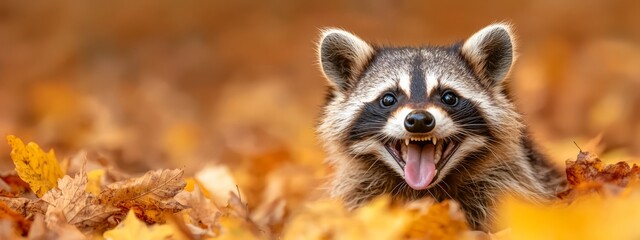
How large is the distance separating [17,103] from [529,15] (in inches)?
319

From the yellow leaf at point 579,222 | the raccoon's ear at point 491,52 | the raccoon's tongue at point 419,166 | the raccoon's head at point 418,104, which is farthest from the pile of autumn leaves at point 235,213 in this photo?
the raccoon's ear at point 491,52

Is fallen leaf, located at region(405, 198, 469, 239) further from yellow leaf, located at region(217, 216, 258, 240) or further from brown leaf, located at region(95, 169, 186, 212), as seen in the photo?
brown leaf, located at region(95, 169, 186, 212)

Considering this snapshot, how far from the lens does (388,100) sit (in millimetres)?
7703

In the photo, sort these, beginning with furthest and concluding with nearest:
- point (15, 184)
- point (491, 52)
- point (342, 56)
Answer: point (342, 56) < point (491, 52) < point (15, 184)

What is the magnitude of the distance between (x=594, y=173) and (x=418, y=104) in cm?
117

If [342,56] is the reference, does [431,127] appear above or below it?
below

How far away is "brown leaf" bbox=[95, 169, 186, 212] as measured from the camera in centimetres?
660

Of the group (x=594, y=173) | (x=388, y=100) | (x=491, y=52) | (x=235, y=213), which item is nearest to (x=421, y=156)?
(x=388, y=100)

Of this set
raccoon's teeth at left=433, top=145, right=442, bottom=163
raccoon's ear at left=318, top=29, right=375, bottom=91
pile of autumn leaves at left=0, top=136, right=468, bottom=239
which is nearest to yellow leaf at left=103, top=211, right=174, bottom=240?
pile of autumn leaves at left=0, top=136, right=468, bottom=239

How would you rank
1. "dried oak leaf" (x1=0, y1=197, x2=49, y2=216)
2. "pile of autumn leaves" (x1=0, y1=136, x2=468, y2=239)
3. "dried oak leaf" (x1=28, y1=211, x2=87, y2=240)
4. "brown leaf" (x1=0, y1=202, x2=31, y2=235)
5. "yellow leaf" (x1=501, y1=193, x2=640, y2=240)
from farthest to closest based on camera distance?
1. "dried oak leaf" (x1=0, y1=197, x2=49, y2=216)
2. "brown leaf" (x1=0, y1=202, x2=31, y2=235)
3. "dried oak leaf" (x1=28, y1=211, x2=87, y2=240)
4. "pile of autumn leaves" (x1=0, y1=136, x2=468, y2=239)
5. "yellow leaf" (x1=501, y1=193, x2=640, y2=240)

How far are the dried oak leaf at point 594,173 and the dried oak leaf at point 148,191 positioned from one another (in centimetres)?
227

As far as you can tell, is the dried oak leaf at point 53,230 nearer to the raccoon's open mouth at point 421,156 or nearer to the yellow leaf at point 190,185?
the yellow leaf at point 190,185

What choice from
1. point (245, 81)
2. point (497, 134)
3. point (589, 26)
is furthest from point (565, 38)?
point (497, 134)

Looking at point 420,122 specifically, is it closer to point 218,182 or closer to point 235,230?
point 235,230
